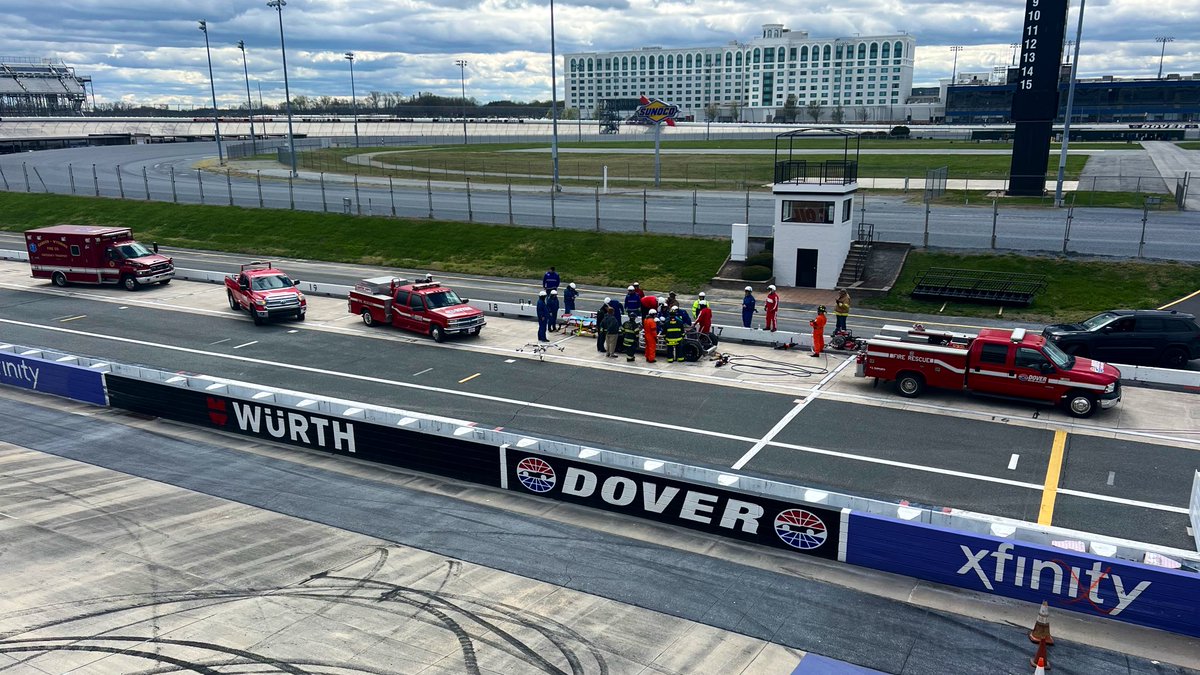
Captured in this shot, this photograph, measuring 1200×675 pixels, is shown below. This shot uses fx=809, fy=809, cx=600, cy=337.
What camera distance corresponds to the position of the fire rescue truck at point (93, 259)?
115 feet

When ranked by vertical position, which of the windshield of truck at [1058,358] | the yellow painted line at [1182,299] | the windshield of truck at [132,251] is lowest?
the yellow painted line at [1182,299]

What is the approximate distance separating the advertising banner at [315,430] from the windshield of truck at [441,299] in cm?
947

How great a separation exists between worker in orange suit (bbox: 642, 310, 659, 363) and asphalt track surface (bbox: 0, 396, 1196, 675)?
10.3m

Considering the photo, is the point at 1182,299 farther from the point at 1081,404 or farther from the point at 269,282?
the point at 269,282

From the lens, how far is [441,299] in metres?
27.6

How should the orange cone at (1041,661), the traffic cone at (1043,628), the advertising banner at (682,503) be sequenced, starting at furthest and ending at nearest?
the advertising banner at (682,503) < the traffic cone at (1043,628) < the orange cone at (1041,661)

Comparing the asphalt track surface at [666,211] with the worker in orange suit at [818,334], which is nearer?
the worker in orange suit at [818,334]

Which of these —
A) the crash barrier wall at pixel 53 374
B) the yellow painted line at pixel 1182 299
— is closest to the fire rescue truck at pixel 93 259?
the crash barrier wall at pixel 53 374

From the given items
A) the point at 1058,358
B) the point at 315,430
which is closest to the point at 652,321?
the point at 315,430

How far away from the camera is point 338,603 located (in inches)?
443

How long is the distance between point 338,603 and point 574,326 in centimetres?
1746

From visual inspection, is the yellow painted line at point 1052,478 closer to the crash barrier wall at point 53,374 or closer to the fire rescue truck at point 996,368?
the fire rescue truck at point 996,368

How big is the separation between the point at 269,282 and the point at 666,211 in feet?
80.8

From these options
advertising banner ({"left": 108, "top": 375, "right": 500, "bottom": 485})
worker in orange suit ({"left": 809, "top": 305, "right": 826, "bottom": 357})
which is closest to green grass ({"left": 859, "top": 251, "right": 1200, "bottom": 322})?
worker in orange suit ({"left": 809, "top": 305, "right": 826, "bottom": 357})
